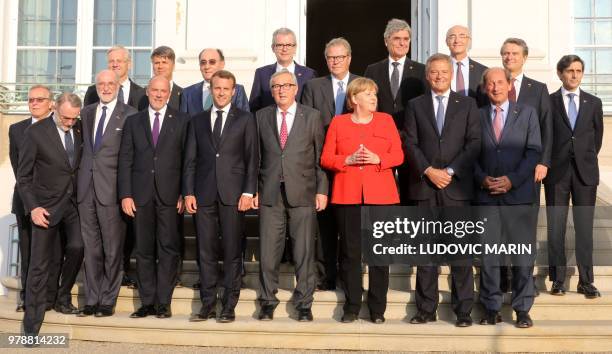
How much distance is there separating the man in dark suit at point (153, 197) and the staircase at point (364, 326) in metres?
A: 0.23

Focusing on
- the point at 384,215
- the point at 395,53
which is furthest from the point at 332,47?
the point at 384,215

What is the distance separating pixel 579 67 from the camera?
19.6ft

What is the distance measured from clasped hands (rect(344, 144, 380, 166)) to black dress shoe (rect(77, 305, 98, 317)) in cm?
231

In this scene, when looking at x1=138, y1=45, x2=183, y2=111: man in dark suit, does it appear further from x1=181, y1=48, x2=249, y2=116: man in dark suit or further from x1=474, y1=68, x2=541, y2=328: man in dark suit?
x1=474, y1=68, x2=541, y2=328: man in dark suit

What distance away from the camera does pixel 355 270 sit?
5.32 metres

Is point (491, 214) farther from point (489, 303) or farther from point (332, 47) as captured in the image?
point (332, 47)

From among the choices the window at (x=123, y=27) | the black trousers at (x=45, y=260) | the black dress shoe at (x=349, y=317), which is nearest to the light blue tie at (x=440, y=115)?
the black dress shoe at (x=349, y=317)

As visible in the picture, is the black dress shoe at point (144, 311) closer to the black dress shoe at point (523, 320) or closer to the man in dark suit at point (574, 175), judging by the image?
the black dress shoe at point (523, 320)

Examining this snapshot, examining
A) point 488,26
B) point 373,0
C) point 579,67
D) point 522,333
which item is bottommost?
point 522,333

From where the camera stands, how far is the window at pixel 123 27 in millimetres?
10227

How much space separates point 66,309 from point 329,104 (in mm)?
2629

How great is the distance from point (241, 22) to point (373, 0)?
893cm

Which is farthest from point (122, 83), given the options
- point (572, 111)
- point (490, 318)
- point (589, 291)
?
point (589, 291)

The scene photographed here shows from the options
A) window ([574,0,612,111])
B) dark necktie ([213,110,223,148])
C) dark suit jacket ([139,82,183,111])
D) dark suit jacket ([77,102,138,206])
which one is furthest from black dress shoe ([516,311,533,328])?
window ([574,0,612,111])
